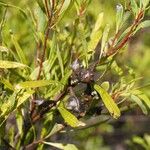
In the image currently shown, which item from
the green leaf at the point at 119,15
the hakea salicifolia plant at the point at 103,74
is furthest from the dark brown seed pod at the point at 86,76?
the green leaf at the point at 119,15

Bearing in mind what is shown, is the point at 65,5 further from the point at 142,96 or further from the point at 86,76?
the point at 142,96

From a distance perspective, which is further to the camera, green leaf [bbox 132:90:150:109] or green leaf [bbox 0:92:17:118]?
green leaf [bbox 132:90:150:109]

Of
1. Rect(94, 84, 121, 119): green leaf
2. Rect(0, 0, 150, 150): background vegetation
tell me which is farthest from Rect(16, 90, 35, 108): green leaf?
Rect(94, 84, 121, 119): green leaf

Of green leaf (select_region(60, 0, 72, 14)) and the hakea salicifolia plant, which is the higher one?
green leaf (select_region(60, 0, 72, 14))

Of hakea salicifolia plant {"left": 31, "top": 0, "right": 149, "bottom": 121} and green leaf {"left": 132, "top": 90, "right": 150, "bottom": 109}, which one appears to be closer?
hakea salicifolia plant {"left": 31, "top": 0, "right": 149, "bottom": 121}

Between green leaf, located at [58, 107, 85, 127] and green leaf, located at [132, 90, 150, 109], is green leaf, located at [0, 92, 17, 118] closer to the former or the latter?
green leaf, located at [58, 107, 85, 127]

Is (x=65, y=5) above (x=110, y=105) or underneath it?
above

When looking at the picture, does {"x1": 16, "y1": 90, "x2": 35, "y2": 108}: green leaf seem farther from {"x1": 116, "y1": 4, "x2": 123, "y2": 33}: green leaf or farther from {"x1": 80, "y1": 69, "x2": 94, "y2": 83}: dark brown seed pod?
{"x1": 116, "y1": 4, "x2": 123, "y2": 33}: green leaf

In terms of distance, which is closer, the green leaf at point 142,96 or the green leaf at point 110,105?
the green leaf at point 110,105

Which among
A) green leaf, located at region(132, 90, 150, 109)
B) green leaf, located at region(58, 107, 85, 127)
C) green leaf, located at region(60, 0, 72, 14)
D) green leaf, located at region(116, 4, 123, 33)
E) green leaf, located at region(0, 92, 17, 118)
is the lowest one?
green leaf, located at region(132, 90, 150, 109)

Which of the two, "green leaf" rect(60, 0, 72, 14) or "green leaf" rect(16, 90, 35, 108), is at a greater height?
"green leaf" rect(60, 0, 72, 14)

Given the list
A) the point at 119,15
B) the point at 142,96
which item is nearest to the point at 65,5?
the point at 119,15

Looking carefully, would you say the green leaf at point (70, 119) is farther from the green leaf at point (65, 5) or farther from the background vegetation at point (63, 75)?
the green leaf at point (65, 5)
